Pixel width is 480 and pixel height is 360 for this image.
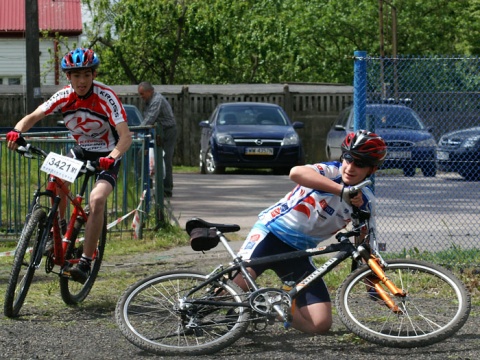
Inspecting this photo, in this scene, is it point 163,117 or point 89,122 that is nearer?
point 89,122

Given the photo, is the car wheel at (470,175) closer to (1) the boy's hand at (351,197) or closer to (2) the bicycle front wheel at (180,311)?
(1) the boy's hand at (351,197)

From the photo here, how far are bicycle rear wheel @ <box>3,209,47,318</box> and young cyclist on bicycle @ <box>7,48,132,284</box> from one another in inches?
12.5

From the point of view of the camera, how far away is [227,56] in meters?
39.8

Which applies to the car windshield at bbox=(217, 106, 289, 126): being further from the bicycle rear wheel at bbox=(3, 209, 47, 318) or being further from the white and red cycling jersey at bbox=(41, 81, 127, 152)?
the bicycle rear wheel at bbox=(3, 209, 47, 318)

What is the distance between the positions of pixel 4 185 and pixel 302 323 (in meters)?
6.04

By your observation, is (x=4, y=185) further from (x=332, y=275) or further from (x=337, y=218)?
(x=337, y=218)

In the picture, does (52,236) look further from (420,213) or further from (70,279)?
(420,213)

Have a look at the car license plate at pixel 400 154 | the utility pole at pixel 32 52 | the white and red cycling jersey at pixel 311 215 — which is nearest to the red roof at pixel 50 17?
the utility pole at pixel 32 52

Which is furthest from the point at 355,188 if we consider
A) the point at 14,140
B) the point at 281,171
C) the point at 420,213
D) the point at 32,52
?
the point at 281,171

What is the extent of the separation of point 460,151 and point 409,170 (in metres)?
0.60

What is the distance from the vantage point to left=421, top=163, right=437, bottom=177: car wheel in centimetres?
1048

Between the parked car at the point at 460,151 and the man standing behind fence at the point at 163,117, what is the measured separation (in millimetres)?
6277

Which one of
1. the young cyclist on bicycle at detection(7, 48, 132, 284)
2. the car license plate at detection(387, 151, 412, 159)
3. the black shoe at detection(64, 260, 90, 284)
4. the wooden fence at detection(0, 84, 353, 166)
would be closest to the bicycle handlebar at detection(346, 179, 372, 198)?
the young cyclist on bicycle at detection(7, 48, 132, 284)

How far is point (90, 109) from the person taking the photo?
8414 mm
